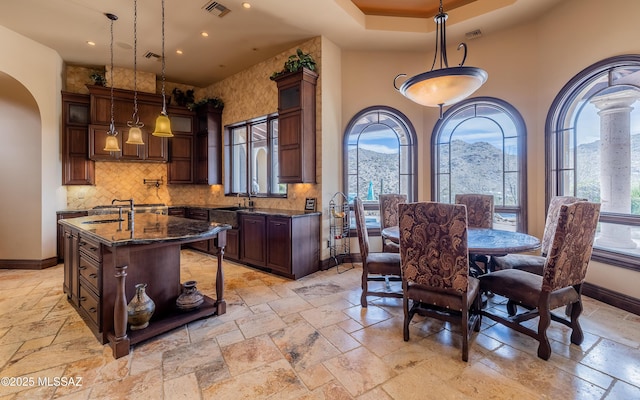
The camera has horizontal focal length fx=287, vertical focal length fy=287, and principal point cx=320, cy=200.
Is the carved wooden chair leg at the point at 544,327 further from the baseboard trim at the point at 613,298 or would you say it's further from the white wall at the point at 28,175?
the white wall at the point at 28,175

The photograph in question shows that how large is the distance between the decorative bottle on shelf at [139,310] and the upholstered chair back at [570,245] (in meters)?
3.15

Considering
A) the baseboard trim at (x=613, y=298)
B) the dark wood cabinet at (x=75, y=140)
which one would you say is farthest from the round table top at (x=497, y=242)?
the dark wood cabinet at (x=75, y=140)

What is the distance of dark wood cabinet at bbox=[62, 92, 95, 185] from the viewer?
16.6 feet

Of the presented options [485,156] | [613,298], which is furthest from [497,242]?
[485,156]

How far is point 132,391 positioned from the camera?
5.95 feet

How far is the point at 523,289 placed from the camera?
2287mm

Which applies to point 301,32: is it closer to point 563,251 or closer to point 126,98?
point 126,98

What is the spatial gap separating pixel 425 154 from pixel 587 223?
2.80 meters

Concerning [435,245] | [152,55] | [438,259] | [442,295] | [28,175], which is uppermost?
[152,55]

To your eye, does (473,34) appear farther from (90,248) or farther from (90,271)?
(90,271)

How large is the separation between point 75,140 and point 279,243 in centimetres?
428

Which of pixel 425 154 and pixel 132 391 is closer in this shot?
pixel 132 391

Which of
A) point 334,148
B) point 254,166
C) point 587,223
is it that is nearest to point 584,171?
point 587,223

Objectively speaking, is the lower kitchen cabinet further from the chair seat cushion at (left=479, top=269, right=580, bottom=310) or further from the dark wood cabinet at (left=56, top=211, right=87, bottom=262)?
the dark wood cabinet at (left=56, top=211, right=87, bottom=262)
